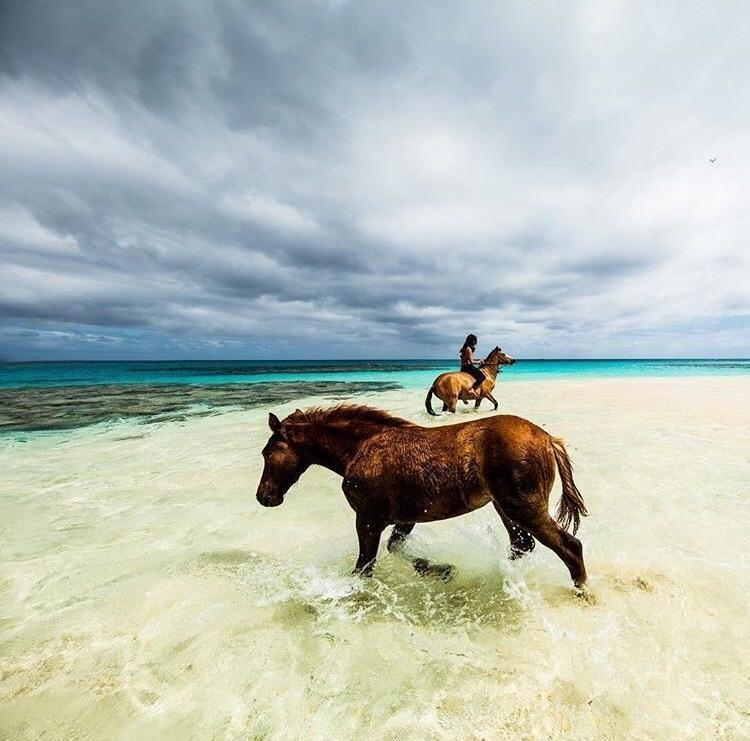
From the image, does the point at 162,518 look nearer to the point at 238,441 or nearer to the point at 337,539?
the point at 337,539

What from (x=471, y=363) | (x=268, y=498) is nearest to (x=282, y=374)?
(x=471, y=363)

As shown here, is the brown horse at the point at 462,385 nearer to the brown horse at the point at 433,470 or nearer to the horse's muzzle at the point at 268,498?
the brown horse at the point at 433,470

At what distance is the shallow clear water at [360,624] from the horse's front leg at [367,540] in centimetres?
20

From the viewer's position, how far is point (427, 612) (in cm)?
338

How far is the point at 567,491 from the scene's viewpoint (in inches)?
143

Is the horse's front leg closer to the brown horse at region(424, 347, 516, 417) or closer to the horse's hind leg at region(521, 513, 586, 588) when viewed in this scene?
the horse's hind leg at region(521, 513, 586, 588)

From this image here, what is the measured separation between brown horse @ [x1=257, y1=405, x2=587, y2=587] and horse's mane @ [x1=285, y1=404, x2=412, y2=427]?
12mm

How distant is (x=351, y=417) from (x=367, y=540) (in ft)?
4.28

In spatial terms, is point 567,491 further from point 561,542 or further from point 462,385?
point 462,385

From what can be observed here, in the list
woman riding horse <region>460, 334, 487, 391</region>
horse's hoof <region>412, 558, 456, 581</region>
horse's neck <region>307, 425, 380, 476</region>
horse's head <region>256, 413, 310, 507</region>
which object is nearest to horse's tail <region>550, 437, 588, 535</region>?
horse's hoof <region>412, 558, 456, 581</region>

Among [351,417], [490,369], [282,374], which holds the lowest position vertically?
[282,374]

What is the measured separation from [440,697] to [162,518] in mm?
5253

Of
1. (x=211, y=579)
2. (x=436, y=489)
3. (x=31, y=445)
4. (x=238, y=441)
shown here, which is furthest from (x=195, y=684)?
(x=31, y=445)

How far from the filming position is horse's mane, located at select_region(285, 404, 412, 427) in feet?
13.6
